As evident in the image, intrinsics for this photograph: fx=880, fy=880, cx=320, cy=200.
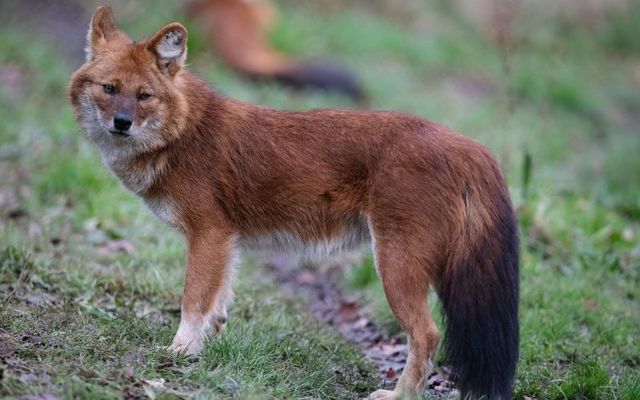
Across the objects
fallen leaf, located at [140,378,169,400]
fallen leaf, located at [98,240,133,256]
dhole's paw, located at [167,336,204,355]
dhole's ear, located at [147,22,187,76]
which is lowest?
fallen leaf, located at [98,240,133,256]

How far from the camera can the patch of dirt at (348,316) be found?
19.3ft

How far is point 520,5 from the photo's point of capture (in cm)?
1577

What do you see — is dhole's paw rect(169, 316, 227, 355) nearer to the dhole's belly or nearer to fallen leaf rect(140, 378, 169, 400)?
fallen leaf rect(140, 378, 169, 400)

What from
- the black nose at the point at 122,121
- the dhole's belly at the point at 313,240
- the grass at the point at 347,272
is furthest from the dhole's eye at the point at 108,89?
the grass at the point at 347,272

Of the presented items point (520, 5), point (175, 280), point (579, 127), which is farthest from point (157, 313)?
point (520, 5)

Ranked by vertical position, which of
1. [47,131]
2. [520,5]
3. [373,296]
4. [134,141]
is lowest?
[373,296]

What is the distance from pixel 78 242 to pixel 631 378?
439 centimetres

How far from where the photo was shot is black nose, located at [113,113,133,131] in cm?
542

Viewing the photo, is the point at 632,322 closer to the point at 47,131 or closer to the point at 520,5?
the point at 47,131

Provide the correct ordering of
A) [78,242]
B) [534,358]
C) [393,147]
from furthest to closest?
[78,242] < [534,358] < [393,147]

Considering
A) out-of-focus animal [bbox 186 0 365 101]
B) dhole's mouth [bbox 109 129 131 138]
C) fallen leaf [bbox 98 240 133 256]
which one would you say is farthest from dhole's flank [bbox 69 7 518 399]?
out-of-focus animal [bbox 186 0 365 101]

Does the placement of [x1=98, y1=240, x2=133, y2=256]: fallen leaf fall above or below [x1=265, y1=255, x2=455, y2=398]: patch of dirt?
above

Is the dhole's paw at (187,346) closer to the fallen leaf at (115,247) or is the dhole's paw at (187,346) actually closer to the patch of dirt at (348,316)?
the patch of dirt at (348,316)

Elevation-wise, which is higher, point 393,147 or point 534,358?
point 393,147
